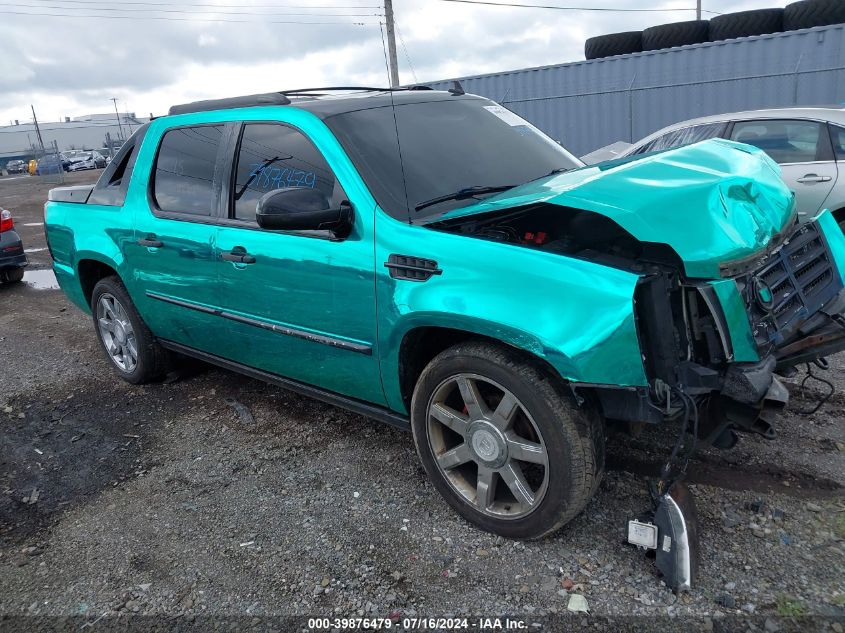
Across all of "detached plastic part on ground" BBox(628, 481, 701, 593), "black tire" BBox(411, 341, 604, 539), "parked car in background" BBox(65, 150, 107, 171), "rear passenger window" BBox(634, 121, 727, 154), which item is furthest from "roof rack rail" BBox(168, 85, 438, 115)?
"parked car in background" BBox(65, 150, 107, 171)

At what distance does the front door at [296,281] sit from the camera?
3078 millimetres

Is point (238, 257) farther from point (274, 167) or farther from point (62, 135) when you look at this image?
point (62, 135)

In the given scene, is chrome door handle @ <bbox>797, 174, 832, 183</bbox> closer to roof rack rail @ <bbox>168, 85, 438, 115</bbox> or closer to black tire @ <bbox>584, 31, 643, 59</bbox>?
roof rack rail @ <bbox>168, 85, 438, 115</bbox>

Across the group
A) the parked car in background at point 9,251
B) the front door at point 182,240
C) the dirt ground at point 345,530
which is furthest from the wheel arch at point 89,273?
the parked car in background at point 9,251

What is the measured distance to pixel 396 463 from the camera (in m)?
3.59

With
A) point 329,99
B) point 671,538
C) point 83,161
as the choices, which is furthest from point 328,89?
point 83,161

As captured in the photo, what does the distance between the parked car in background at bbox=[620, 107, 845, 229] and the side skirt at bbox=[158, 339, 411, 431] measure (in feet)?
→ 13.0

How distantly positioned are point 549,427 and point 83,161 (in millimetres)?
46573

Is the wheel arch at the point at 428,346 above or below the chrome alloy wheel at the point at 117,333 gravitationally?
above

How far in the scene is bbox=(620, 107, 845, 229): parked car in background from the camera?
20.0 ft

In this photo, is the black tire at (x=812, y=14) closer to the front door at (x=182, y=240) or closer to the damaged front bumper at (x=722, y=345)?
the damaged front bumper at (x=722, y=345)

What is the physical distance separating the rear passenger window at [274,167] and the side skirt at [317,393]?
2.97 feet

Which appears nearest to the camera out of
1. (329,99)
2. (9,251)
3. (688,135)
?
(329,99)

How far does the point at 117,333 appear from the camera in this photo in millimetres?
4984
